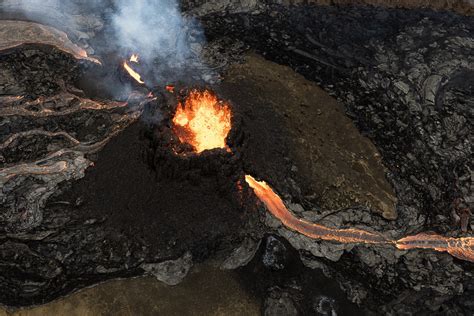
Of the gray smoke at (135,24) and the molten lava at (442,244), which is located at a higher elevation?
the gray smoke at (135,24)

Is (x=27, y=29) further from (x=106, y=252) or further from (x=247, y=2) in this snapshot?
(x=106, y=252)

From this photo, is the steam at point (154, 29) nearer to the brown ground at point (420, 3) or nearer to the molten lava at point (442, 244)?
the brown ground at point (420, 3)

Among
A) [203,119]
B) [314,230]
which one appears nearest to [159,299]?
[314,230]

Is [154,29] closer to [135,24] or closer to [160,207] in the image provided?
A: [135,24]

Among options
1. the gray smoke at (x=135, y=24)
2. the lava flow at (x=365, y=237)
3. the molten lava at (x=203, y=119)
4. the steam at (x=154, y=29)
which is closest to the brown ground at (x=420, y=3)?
the steam at (x=154, y=29)

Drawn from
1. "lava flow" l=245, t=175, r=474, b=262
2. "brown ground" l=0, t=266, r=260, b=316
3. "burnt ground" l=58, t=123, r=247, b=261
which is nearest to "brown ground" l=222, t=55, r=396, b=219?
"lava flow" l=245, t=175, r=474, b=262

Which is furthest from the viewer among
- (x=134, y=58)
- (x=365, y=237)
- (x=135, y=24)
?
(x=135, y=24)
